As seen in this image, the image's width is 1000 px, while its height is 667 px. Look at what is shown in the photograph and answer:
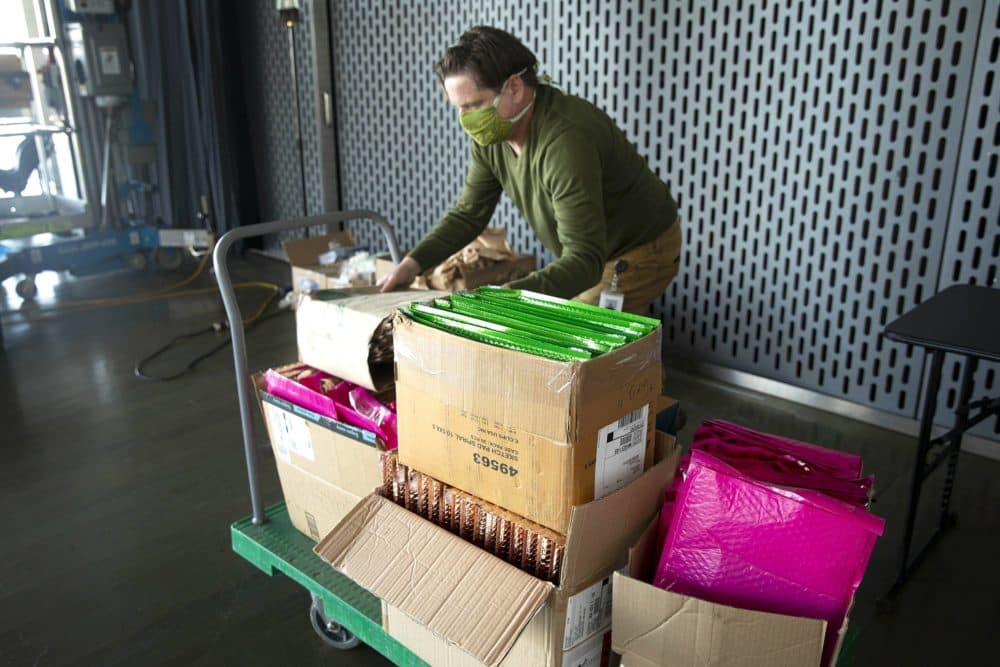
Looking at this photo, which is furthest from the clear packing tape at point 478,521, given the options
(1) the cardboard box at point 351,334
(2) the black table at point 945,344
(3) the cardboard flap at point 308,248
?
(3) the cardboard flap at point 308,248

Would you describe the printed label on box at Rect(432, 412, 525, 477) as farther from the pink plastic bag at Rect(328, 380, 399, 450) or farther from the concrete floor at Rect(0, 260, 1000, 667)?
the concrete floor at Rect(0, 260, 1000, 667)

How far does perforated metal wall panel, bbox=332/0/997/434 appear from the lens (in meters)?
2.87

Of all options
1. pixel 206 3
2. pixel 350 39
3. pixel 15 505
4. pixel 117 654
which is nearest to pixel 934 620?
pixel 117 654

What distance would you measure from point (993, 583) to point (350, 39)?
4.30 m

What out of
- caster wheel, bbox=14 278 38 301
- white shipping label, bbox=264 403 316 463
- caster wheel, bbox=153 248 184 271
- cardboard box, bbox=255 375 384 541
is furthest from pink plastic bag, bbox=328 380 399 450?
caster wheel, bbox=153 248 184 271

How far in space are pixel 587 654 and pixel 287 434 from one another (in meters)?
0.92

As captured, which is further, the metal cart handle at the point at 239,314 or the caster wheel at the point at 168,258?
the caster wheel at the point at 168,258

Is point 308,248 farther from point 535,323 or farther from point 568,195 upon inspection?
point 535,323

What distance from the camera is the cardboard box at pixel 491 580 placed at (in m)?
1.19

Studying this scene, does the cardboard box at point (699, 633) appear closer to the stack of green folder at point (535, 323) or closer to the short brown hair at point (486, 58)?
the stack of green folder at point (535, 323)

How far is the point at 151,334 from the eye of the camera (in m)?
4.34

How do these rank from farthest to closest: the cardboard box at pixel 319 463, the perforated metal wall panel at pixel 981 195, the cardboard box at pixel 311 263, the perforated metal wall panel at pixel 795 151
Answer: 1. the cardboard box at pixel 311 263
2. the perforated metal wall panel at pixel 795 151
3. the perforated metal wall panel at pixel 981 195
4. the cardboard box at pixel 319 463

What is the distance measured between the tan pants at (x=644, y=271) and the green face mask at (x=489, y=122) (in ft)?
1.98

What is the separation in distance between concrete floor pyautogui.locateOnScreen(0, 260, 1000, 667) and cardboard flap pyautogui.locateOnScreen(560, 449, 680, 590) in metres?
0.95
